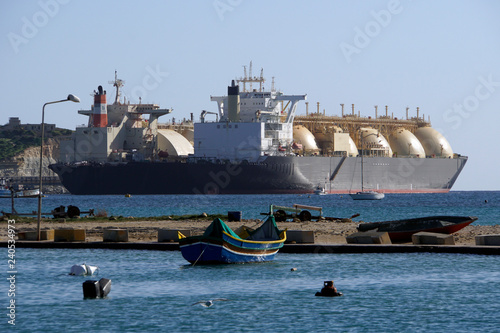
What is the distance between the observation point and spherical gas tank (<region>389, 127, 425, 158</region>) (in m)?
138

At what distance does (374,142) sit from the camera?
132 metres

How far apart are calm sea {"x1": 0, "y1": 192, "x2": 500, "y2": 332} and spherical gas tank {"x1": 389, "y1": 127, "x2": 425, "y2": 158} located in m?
108

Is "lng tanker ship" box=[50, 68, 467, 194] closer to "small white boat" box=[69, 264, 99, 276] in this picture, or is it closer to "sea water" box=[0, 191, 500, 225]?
"sea water" box=[0, 191, 500, 225]

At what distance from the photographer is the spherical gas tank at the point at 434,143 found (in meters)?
147

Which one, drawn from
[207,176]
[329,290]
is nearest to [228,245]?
[329,290]

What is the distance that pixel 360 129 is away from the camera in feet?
447

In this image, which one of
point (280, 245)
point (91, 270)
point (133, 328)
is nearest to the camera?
point (133, 328)

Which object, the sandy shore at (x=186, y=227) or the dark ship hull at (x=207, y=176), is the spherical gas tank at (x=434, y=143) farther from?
the sandy shore at (x=186, y=227)

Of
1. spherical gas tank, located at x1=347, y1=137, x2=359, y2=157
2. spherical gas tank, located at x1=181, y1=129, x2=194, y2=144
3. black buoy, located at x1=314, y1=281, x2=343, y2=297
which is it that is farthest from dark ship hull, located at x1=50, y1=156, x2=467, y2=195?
black buoy, located at x1=314, y1=281, x2=343, y2=297

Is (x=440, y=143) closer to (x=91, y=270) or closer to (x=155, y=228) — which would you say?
(x=155, y=228)

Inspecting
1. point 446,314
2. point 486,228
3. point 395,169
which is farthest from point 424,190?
point 446,314

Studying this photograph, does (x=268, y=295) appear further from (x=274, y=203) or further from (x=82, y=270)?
(x=274, y=203)

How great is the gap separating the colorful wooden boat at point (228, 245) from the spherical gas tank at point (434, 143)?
11846 centimetres

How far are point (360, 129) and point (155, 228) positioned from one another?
321 feet
